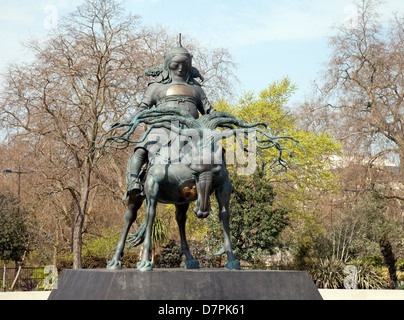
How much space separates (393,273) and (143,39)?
569 inches

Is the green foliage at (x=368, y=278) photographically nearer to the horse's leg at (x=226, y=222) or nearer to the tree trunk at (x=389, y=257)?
the tree trunk at (x=389, y=257)

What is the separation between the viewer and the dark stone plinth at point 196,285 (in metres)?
7.26

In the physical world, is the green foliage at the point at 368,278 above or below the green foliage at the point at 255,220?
below

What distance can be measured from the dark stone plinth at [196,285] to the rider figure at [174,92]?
6.50 ft

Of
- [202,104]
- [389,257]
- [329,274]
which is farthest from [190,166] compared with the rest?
[389,257]

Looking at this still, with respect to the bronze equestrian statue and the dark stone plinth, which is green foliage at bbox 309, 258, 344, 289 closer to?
the bronze equestrian statue

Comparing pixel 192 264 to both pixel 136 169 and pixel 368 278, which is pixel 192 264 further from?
pixel 368 278

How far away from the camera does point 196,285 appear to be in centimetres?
737

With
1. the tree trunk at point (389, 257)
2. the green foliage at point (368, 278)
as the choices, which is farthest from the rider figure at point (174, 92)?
the tree trunk at point (389, 257)

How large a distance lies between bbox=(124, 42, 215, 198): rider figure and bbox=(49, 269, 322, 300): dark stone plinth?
6.50 feet

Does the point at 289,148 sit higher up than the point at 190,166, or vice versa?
the point at 289,148

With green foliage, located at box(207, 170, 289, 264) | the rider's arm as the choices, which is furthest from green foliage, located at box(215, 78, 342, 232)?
the rider's arm

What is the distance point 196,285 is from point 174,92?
3.44m
